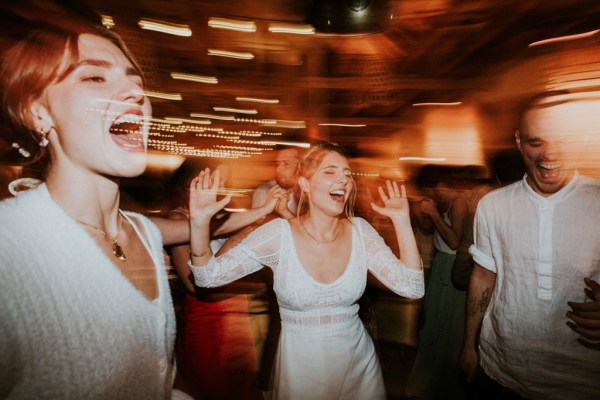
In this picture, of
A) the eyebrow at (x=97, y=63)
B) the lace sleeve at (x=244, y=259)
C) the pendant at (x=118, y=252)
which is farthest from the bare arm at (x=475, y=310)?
the eyebrow at (x=97, y=63)

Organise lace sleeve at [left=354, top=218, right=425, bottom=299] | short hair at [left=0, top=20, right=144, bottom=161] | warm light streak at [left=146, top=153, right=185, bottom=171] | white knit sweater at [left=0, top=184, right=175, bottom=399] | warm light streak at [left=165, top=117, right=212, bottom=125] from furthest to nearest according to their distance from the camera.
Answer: warm light streak at [left=165, top=117, right=212, bottom=125], warm light streak at [left=146, top=153, right=185, bottom=171], lace sleeve at [left=354, top=218, right=425, bottom=299], short hair at [left=0, top=20, right=144, bottom=161], white knit sweater at [left=0, top=184, right=175, bottom=399]

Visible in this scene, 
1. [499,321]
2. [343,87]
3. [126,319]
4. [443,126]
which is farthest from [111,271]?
[443,126]

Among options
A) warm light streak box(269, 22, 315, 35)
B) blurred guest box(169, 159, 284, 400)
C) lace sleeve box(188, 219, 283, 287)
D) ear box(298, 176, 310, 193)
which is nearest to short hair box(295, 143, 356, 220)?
ear box(298, 176, 310, 193)

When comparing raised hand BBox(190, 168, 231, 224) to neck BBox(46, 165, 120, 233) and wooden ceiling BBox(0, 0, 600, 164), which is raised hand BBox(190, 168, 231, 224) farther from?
wooden ceiling BBox(0, 0, 600, 164)

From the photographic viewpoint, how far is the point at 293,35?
3596mm

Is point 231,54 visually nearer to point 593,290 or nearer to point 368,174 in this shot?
point 368,174

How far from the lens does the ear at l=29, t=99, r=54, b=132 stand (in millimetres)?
836

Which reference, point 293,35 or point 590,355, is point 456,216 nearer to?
point 590,355

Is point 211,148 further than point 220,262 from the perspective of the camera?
Yes

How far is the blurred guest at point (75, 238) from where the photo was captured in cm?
71

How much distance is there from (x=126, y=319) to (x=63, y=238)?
27cm

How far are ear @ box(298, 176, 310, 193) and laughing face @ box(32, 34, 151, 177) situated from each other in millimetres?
1190

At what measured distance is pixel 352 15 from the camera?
2.84m

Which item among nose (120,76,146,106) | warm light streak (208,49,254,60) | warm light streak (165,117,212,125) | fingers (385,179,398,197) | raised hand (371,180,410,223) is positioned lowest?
raised hand (371,180,410,223)
